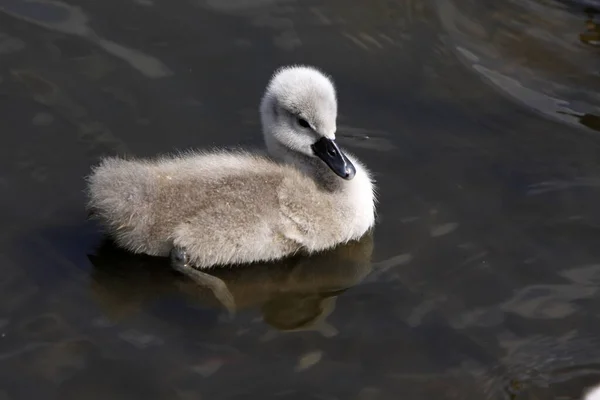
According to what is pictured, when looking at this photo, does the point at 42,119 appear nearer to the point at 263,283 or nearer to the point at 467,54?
the point at 263,283

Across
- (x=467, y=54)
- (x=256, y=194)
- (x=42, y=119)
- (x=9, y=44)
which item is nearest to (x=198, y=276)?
(x=256, y=194)

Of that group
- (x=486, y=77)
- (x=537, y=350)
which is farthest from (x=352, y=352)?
(x=486, y=77)

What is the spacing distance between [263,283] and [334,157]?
681 mm

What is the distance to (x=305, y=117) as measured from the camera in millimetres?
5199

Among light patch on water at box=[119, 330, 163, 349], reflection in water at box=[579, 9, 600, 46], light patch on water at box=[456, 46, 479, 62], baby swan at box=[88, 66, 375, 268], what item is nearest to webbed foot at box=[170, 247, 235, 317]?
baby swan at box=[88, 66, 375, 268]

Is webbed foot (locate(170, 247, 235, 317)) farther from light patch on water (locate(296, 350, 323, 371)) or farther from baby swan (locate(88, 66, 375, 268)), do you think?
light patch on water (locate(296, 350, 323, 371))

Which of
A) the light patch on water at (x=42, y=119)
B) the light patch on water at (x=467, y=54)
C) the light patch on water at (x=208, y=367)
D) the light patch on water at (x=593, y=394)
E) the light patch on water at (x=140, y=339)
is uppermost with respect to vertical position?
the light patch on water at (x=467, y=54)

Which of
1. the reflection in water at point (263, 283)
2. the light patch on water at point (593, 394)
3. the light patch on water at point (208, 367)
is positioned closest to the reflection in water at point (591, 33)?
the reflection in water at point (263, 283)

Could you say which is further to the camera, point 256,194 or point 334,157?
point 334,157

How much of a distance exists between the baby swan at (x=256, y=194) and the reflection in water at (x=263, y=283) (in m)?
0.08

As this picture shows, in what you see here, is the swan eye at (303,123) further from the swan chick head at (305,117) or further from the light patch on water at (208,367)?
the light patch on water at (208,367)

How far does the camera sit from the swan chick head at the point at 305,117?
516 centimetres

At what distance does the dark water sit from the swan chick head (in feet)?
1.43

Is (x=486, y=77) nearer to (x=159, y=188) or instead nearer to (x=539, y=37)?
(x=539, y=37)
